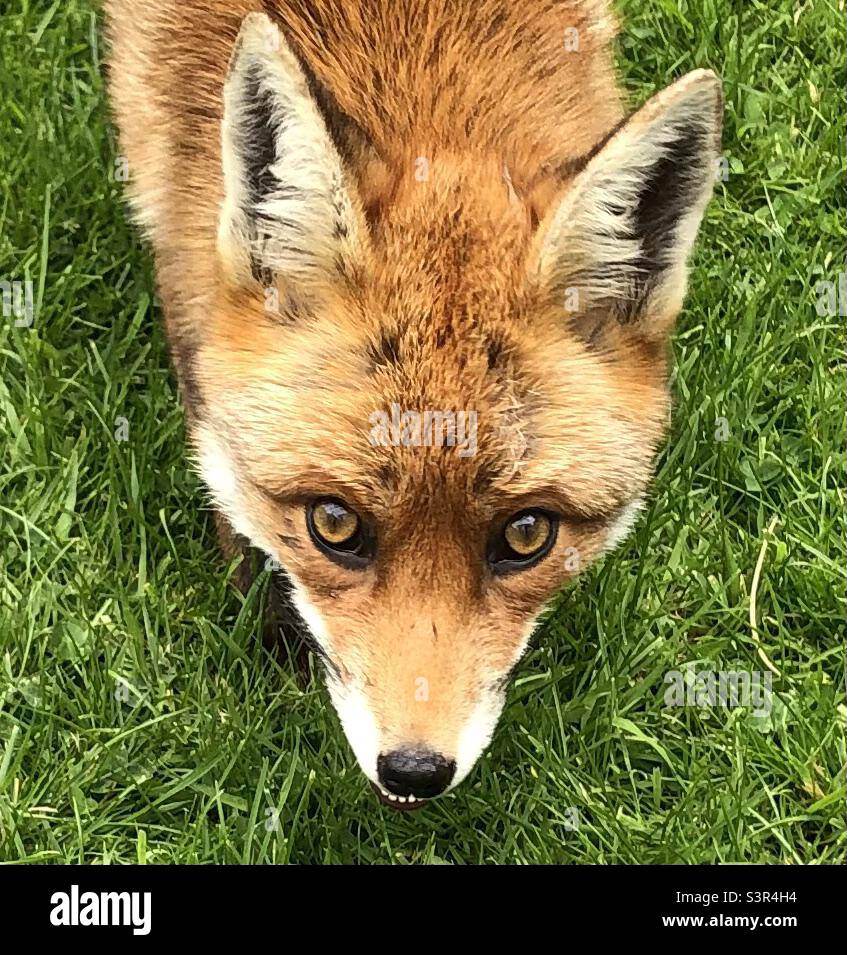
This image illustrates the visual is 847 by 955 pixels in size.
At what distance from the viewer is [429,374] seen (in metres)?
2.10

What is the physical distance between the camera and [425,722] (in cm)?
211

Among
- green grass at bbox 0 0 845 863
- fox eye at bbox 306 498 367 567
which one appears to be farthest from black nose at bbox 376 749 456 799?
green grass at bbox 0 0 845 863

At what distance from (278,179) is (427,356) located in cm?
44

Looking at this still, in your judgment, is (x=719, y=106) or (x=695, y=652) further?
(x=695, y=652)

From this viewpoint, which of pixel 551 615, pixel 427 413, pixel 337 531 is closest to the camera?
pixel 427 413

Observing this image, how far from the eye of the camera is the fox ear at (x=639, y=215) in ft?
6.90

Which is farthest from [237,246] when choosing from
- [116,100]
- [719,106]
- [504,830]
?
[504,830]

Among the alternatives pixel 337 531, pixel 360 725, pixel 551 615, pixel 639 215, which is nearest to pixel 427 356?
pixel 337 531

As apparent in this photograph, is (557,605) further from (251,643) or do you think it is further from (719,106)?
(719,106)

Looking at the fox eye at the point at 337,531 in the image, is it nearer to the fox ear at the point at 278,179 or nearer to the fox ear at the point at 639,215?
the fox ear at the point at 278,179

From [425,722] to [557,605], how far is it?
824 mm

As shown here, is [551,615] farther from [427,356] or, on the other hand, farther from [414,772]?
[427,356]

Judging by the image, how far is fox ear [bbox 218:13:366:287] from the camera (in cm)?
206

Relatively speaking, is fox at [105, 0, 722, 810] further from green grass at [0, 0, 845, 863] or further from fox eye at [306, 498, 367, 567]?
green grass at [0, 0, 845, 863]
